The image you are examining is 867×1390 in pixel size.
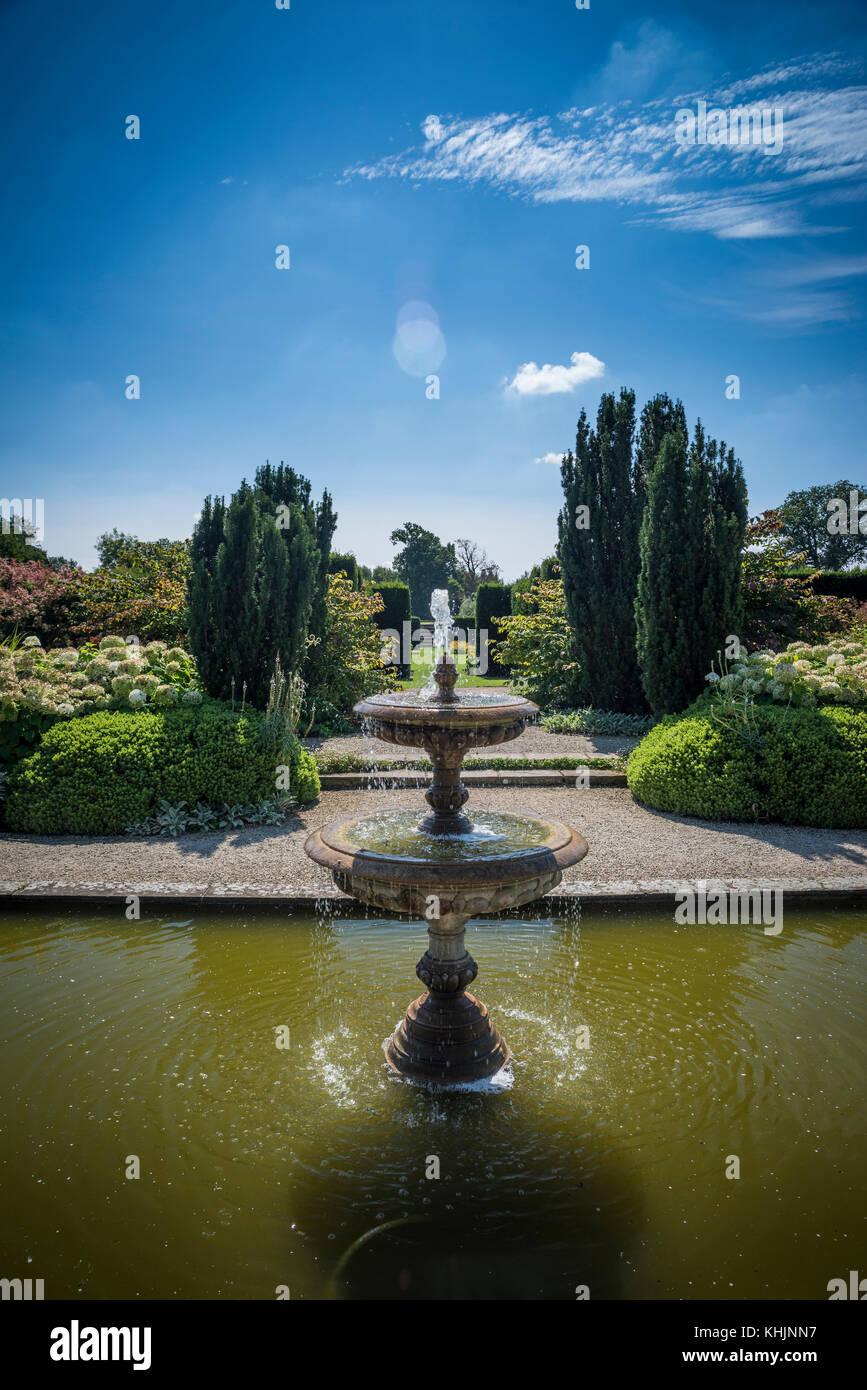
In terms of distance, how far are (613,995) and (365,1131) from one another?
1640 mm

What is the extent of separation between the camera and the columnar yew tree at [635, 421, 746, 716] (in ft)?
31.6

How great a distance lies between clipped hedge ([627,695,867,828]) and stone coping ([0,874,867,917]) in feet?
6.00

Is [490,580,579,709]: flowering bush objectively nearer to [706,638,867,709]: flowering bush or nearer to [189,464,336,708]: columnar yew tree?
[706,638,867,709]: flowering bush

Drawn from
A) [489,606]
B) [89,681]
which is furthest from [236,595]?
[489,606]

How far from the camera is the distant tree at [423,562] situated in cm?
5697

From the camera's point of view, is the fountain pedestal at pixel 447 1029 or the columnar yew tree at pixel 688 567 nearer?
the fountain pedestal at pixel 447 1029

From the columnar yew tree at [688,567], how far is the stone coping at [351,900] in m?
5.06

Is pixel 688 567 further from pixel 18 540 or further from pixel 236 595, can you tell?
pixel 18 540

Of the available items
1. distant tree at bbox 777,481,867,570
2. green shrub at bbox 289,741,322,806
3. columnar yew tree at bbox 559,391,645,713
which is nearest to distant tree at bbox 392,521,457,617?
distant tree at bbox 777,481,867,570

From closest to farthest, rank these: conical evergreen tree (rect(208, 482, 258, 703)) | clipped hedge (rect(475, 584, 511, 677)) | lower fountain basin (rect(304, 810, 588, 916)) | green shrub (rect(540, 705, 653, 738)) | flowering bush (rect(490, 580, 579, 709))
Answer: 1. lower fountain basin (rect(304, 810, 588, 916))
2. conical evergreen tree (rect(208, 482, 258, 703))
3. green shrub (rect(540, 705, 653, 738))
4. flowering bush (rect(490, 580, 579, 709))
5. clipped hedge (rect(475, 584, 511, 677))

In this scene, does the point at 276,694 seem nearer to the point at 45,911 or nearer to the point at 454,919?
the point at 45,911

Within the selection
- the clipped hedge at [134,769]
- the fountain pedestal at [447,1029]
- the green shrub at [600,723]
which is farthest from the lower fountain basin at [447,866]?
the green shrub at [600,723]

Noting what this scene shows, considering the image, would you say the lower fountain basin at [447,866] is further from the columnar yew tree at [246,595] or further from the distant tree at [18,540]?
the distant tree at [18,540]
